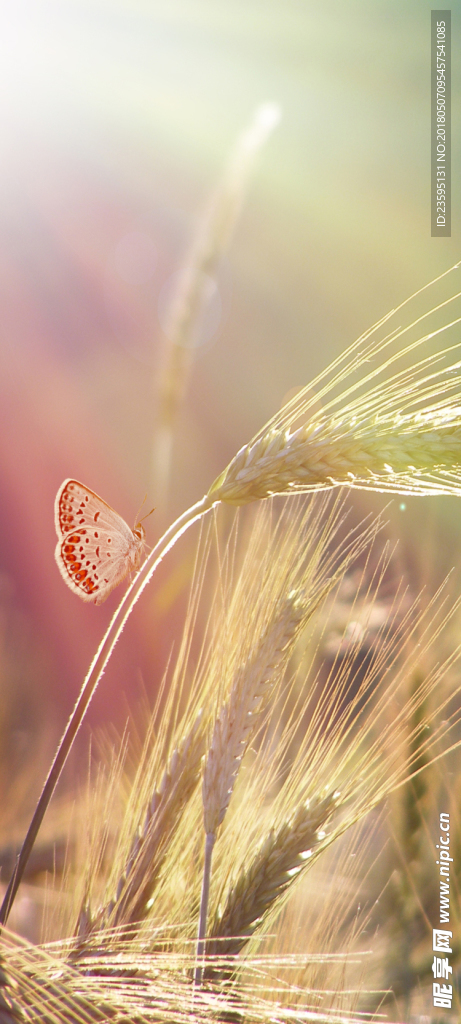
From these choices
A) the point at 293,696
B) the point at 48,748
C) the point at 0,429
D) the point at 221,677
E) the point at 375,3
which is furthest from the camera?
the point at 0,429

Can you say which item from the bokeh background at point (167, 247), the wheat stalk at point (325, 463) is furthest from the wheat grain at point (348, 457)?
the bokeh background at point (167, 247)

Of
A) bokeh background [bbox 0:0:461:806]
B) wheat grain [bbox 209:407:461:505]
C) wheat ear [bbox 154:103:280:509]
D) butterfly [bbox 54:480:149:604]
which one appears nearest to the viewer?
wheat grain [bbox 209:407:461:505]

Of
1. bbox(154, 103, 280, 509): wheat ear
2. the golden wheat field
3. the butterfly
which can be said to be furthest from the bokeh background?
Answer: the butterfly

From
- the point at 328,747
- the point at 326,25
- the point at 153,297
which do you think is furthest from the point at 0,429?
the point at 326,25

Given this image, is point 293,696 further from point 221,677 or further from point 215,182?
point 215,182

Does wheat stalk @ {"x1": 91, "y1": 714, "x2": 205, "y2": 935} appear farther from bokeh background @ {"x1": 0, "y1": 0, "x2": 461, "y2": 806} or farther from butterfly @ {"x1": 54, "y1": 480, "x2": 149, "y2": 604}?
bokeh background @ {"x1": 0, "y1": 0, "x2": 461, "y2": 806}

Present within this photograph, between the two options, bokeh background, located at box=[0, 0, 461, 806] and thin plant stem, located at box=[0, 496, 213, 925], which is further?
bokeh background, located at box=[0, 0, 461, 806]

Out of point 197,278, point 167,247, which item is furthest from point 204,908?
point 167,247
